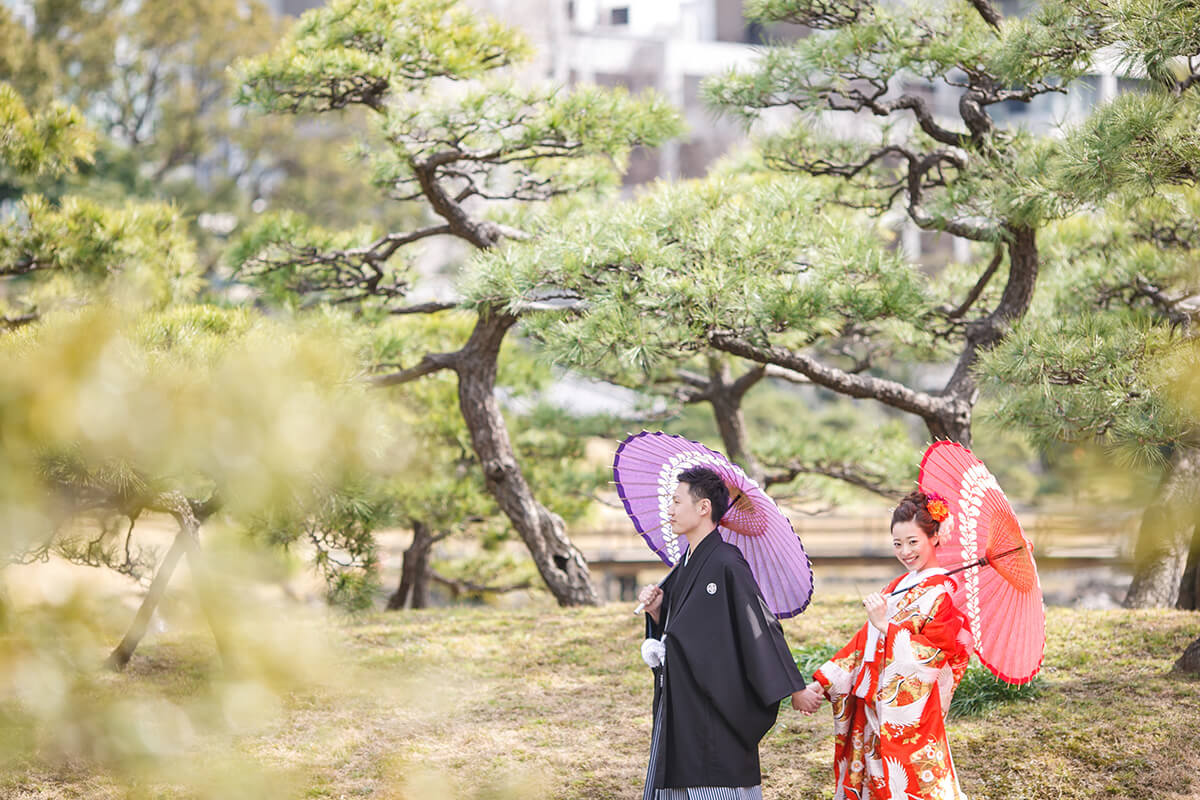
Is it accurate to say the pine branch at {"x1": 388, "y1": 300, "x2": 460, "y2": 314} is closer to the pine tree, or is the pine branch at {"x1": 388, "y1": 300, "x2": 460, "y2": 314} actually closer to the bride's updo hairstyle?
the pine tree

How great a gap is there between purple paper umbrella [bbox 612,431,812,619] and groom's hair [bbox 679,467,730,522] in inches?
1.5

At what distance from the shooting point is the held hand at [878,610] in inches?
100.0

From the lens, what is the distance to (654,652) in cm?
257

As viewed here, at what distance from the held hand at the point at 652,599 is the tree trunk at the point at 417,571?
17.3 ft

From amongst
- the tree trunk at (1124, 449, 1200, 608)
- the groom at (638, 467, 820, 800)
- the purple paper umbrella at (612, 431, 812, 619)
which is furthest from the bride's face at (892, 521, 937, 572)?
the tree trunk at (1124, 449, 1200, 608)

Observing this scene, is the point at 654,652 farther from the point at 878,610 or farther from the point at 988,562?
the point at 988,562

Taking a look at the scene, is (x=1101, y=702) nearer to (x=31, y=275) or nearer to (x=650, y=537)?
(x=650, y=537)

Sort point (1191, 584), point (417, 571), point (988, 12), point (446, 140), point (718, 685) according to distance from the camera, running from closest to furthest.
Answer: point (718, 685) < point (988, 12) < point (1191, 584) < point (446, 140) < point (417, 571)

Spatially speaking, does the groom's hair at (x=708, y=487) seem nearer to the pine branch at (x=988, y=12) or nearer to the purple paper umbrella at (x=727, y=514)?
the purple paper umbrella at (x=727, y=514)

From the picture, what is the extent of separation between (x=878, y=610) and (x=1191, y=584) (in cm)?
392

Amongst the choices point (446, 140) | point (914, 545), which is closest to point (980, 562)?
point (914, 545)

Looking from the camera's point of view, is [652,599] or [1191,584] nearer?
[652,599]

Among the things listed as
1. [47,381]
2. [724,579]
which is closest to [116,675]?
[47,381]

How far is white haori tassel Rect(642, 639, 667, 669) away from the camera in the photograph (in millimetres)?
2562
